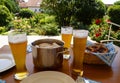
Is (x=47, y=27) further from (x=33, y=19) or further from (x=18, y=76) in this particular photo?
(x=18, y=76)

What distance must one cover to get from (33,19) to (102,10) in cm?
257

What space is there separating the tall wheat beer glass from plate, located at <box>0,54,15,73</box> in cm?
10

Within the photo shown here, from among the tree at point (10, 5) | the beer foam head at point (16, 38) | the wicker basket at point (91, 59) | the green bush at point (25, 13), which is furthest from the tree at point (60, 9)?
the beer foam head at point (16, 38)

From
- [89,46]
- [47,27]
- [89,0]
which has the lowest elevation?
[47,27]

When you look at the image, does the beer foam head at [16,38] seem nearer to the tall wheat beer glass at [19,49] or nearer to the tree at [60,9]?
the tall wheat beer glass at [19,49]

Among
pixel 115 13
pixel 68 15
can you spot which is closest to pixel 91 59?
pixel 115 13

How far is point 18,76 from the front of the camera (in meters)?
0.94

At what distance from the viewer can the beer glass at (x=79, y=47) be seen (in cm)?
97

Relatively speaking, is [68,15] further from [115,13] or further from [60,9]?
[115,13]

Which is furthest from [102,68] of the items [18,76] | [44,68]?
[18,76]

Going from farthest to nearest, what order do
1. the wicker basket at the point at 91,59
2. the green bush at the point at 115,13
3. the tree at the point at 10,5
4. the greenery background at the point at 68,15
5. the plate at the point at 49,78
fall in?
the tree at the point at 10,5 < the greenery background at the point at 68,15 < the green bush at the point at 115,13 < the wicker basket at the point at 91,59 < the plate at the point at 49,78

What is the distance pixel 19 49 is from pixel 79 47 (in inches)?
11.8

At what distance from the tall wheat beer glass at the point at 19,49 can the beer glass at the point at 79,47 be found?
0.26 m

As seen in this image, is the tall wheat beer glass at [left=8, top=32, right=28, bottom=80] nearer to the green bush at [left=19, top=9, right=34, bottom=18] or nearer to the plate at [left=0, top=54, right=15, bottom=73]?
the plate at [left=0, top=54, right=15, bottom=73]
